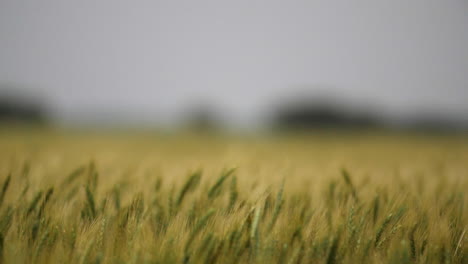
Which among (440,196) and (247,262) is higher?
(440,196)

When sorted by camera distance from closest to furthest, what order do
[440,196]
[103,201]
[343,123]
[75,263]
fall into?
[75,263], [103,201], [440,196], [343,123]

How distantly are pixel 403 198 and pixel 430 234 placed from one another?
8.4 inches

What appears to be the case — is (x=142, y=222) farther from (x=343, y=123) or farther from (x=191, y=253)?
(x=343, y=123)

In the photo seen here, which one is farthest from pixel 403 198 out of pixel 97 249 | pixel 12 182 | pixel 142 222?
pixel 12 182

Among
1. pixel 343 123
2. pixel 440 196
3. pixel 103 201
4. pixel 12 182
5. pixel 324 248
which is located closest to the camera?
pixel 324 248

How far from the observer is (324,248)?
3.32ft

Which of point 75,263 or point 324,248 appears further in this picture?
point 324,248

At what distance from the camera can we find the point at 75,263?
907 mm

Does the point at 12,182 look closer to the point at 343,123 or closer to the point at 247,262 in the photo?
the point at 247,262

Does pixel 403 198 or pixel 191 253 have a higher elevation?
pixel 403 198

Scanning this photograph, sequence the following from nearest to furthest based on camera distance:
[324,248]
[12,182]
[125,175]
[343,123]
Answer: [324,248] → [12,182] → [125,175] → [343,123]

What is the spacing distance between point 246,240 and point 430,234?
69 centimetres

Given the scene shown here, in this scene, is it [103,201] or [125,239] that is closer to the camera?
[125,239]

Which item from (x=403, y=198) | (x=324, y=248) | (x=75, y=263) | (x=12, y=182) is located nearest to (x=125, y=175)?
(x=12, y=182)
